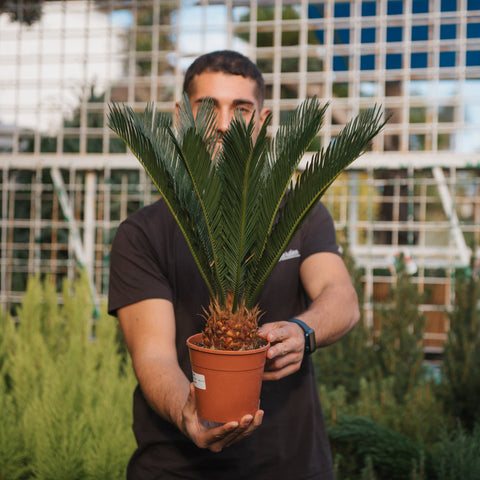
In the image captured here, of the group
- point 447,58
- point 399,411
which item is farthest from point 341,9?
point 399,411

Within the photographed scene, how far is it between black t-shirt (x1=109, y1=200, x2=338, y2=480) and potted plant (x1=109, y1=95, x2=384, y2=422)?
1.23 feet

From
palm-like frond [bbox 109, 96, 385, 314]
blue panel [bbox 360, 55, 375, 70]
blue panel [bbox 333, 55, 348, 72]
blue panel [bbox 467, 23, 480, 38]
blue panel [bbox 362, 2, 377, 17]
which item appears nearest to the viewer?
palm-like frond [bbox 109, 96, 385, 314]

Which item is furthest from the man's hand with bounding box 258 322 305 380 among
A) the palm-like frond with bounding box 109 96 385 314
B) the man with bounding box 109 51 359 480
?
the man with bounding box 109 51 359 480

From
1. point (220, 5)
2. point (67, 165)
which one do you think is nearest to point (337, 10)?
point (220, 5)

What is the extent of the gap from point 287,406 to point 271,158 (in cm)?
86

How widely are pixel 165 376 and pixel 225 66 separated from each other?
99 centimetres

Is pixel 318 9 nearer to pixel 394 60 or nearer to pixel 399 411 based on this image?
pixel 394 60

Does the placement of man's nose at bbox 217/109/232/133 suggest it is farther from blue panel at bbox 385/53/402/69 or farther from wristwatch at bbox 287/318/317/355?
blue panel at bbox 385/53/402/69

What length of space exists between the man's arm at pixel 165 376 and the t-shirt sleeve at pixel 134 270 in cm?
3

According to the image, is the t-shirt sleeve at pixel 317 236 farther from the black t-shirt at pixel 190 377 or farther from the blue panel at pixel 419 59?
the blue panel at pixel 419 59

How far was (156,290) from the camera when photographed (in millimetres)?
1657

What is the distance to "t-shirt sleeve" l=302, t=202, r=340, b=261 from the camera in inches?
70.4

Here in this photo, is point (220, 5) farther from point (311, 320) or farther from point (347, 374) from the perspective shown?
point (311, 320)

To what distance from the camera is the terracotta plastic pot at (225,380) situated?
1.17 meters
